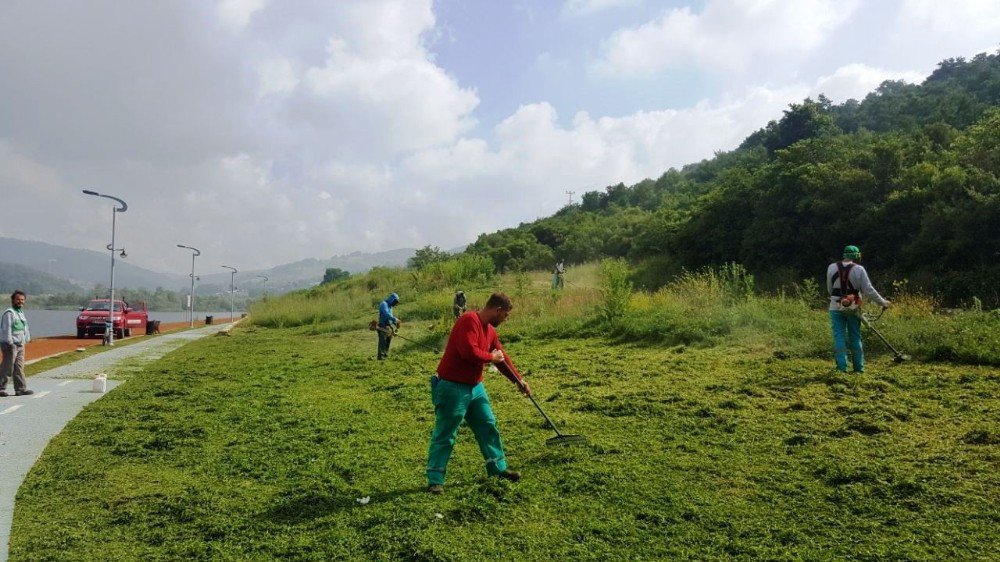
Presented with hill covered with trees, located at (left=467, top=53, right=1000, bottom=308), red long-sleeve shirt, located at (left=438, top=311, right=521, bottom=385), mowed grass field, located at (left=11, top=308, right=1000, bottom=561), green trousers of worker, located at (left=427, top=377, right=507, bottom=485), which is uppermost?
hill covered with trees, located at (left=467, top=53, right=1000, bottom=308)

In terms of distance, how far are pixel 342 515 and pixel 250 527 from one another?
0.65 metres

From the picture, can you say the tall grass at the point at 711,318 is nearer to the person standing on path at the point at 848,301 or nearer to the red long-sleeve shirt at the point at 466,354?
the person standing on path at the point at 848,301

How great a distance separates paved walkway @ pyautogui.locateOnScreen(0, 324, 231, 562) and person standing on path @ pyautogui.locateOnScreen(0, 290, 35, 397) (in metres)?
0.31

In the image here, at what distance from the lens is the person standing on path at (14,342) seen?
10461mm

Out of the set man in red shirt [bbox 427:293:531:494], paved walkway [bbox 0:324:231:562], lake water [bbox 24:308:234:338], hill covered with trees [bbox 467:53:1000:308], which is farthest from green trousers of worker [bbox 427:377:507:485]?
lake water [bbox 24:308:234:338]

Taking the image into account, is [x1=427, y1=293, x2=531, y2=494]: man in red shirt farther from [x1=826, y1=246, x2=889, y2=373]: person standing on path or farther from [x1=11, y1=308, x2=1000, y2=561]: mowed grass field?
[x1=826, y1=246, x2=889, y2=373]: person standing on path

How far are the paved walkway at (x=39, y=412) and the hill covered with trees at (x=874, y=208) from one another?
65.1ft

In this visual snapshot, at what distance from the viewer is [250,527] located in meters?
4.79

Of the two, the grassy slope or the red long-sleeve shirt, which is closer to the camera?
the grassy slope

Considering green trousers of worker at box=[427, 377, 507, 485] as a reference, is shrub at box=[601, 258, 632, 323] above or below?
above

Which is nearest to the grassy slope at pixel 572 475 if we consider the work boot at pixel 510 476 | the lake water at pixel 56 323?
the work boot at pixel 510 476

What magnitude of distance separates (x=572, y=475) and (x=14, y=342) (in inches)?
378

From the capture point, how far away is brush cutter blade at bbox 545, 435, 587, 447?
255 inches

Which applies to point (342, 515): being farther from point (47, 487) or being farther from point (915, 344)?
point (915, 344)
